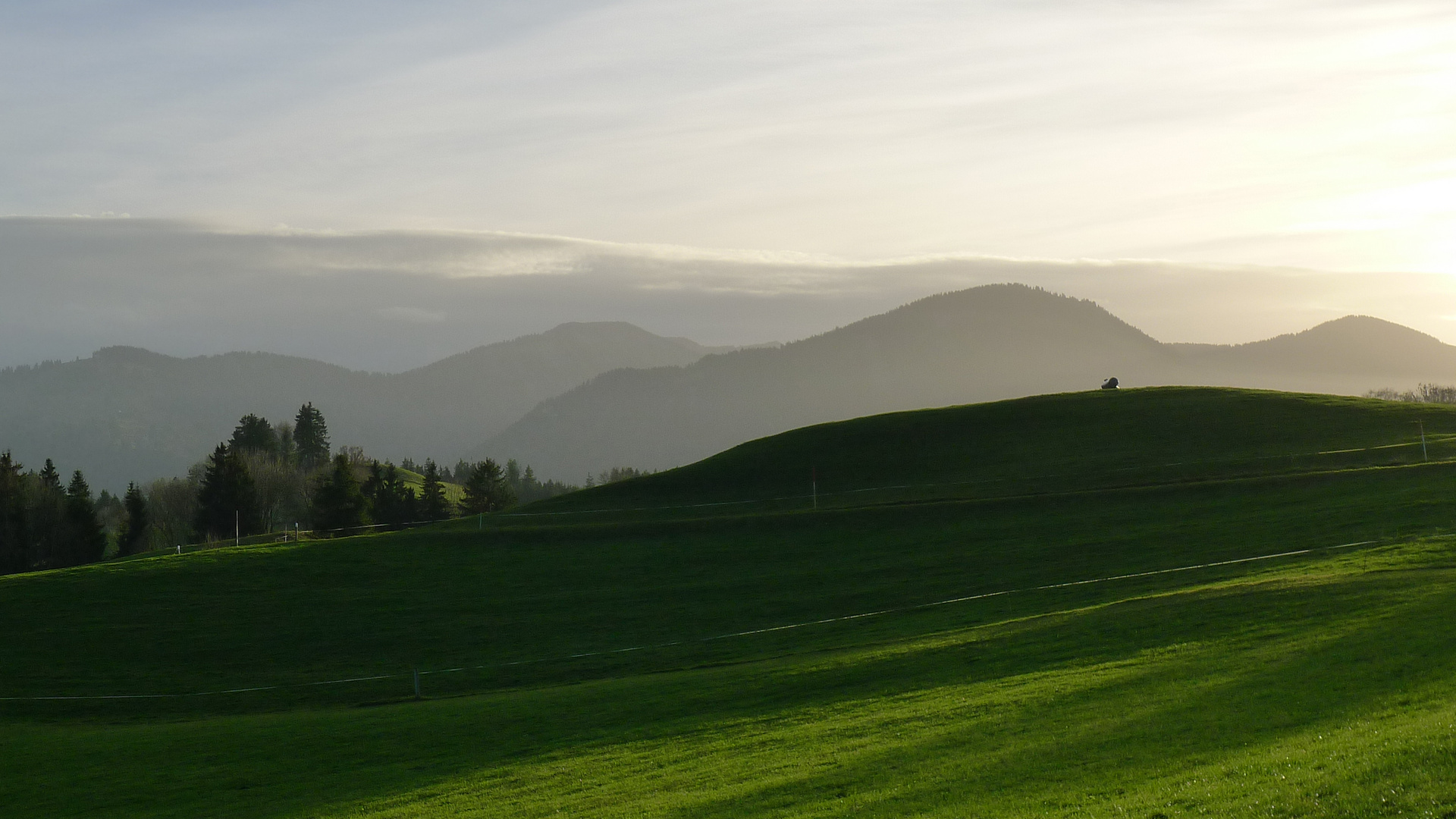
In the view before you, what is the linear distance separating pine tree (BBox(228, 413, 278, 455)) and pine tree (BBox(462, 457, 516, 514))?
2054 inches

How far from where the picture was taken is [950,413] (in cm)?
7856

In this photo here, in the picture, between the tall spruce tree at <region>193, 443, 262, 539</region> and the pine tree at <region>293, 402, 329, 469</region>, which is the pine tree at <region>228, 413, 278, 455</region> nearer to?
the pine tree at <region>293, 402, 329, 469</region>

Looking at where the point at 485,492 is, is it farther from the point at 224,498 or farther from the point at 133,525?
the point at 133,525

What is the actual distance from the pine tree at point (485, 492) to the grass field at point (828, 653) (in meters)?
55.1

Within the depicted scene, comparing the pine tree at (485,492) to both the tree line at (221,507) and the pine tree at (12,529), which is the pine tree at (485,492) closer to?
the tree line at (221,507)

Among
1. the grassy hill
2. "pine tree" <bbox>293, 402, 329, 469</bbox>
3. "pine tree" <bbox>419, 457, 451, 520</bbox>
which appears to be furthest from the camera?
"pine tree" <bbox>293, 402, 329, 469</bbox>

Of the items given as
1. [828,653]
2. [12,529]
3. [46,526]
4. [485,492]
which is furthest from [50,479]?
[828,653]

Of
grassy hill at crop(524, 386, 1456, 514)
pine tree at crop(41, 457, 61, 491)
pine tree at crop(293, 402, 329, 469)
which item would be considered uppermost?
pine tree at crop(293, 402, 329, 469)

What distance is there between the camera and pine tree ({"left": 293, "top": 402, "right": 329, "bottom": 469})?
16238 cm

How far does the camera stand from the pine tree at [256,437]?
156 meters

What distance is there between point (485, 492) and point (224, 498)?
2734cm

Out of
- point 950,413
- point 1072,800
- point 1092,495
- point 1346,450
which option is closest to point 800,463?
point 950,413

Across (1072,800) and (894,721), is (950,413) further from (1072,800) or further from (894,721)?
(1072,800)

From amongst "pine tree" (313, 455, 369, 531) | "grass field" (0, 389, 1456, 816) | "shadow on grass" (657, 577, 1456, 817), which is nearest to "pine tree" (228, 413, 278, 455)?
"pine tree" (313, 455, 369, 531)
